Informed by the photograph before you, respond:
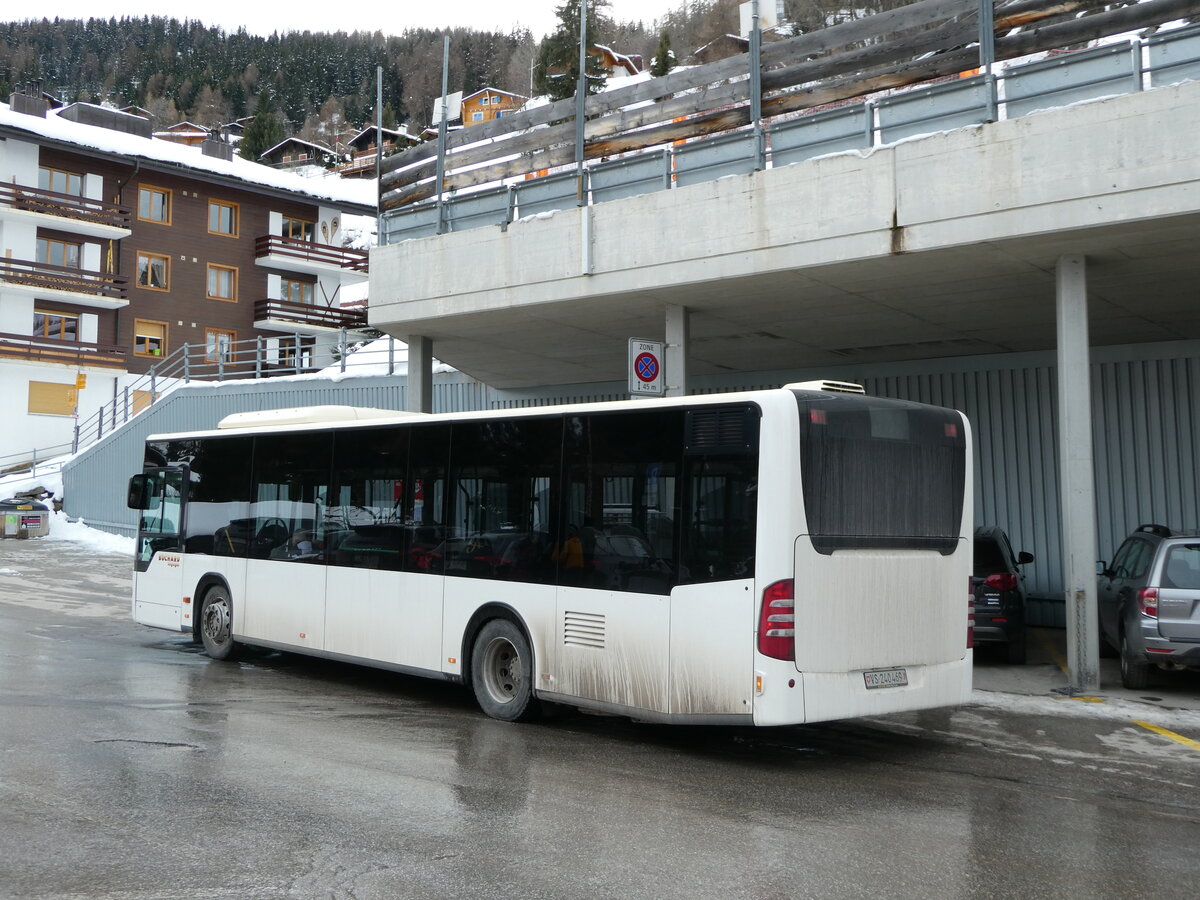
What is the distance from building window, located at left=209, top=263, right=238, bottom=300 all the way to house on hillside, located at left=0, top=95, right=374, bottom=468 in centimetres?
5

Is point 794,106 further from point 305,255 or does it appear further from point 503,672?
point 305,255

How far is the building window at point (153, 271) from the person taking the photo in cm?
4984

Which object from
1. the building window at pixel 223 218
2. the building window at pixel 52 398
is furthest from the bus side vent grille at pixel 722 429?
the building window at pixel 223 218

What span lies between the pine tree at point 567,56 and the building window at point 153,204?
26.5 m

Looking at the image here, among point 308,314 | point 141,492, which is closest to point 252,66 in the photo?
point 308,314

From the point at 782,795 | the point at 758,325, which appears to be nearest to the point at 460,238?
the point at 758,325

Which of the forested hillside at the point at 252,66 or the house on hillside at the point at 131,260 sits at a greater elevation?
the forested hillside at the point at 252,66

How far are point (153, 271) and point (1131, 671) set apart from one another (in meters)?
46.4

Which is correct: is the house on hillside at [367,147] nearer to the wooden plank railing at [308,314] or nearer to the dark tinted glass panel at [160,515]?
the wooden plank railing at [308,314]

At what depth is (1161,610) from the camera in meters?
11.4

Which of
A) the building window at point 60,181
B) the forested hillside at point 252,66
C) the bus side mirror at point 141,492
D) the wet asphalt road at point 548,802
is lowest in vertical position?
the wet asphalt road at point 548,802

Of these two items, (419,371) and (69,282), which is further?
(69,282)

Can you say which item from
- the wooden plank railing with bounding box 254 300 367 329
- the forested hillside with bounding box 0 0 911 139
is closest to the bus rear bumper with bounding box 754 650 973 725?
the wooden plank railing with bounding box 254 300 367 329

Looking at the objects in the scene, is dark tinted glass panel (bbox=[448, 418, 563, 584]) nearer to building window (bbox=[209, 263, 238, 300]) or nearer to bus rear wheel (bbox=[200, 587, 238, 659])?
bus rear wheel (bbox=[200, 587, 238, 659])
